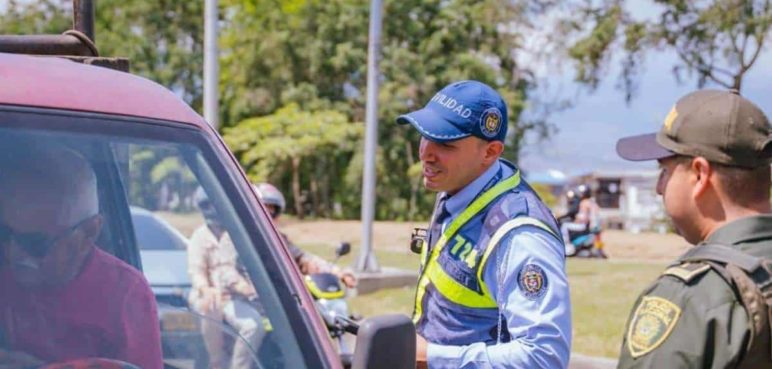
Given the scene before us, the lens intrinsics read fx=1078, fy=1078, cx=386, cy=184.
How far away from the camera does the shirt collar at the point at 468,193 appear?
300 cm

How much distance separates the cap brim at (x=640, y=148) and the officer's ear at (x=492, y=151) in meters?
0.41

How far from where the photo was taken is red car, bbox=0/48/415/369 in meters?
2.27

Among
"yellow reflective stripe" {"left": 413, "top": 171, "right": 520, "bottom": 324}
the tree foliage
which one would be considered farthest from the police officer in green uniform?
the tree foliage

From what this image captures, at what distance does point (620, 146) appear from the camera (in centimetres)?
272

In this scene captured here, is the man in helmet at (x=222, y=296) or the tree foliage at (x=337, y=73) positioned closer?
the man in helmet at (x=222, y=296)

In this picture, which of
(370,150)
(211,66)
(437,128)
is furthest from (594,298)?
(437,128)

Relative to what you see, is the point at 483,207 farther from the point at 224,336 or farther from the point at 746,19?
the point at 746,19

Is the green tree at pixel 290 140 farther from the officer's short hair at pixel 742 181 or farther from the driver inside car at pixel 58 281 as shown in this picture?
the officer's short hair at pixel 742 181

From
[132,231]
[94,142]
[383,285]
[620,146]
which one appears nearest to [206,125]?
[94,142]

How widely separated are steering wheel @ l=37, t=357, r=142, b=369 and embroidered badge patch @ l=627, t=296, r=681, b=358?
3.45 feet

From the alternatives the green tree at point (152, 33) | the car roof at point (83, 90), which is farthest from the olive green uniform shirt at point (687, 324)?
the green tree at point (152, 33)

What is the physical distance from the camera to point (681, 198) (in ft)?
7.59

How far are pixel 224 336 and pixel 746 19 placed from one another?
2079 centimetres

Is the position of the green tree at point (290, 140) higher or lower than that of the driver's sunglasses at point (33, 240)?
lower
